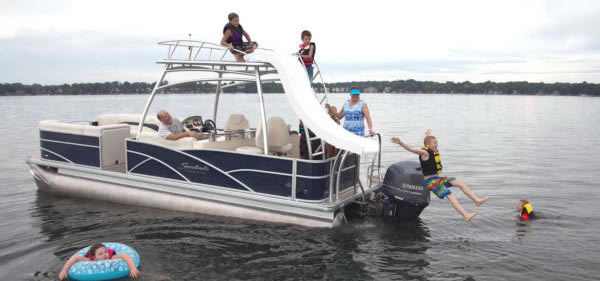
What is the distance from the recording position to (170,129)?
8430mm

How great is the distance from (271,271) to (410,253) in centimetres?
201

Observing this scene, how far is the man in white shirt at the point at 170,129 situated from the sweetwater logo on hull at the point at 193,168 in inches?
25.5

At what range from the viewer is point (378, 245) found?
677cm

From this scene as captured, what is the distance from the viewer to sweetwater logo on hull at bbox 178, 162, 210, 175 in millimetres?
7611

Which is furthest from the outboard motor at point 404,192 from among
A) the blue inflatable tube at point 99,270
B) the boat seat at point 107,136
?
the boat seat at point 107,136

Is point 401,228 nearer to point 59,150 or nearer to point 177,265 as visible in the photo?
point 177,265

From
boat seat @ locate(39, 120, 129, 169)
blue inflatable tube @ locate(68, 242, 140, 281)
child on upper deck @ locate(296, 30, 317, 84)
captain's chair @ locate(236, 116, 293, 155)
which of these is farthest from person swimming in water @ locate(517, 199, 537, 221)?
boat seat @ locate(39, 120, 129, 169)

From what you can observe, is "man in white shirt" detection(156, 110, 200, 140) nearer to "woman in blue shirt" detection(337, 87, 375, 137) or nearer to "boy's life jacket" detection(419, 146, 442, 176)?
"woman in blue shirt" detection(337, 87, 375, 137)

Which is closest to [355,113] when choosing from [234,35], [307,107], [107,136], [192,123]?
[307,107]

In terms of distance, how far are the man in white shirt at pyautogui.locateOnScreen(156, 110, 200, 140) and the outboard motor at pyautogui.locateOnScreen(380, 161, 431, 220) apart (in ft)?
11.4

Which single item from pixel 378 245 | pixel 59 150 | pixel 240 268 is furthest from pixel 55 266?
pixel 378 245

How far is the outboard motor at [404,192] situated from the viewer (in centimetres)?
709

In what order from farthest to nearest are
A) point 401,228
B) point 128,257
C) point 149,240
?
point 401,228
point 149,240
point 128,257

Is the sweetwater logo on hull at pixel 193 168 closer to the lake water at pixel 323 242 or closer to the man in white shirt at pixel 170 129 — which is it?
the man in white shirt at pixel 170 129
